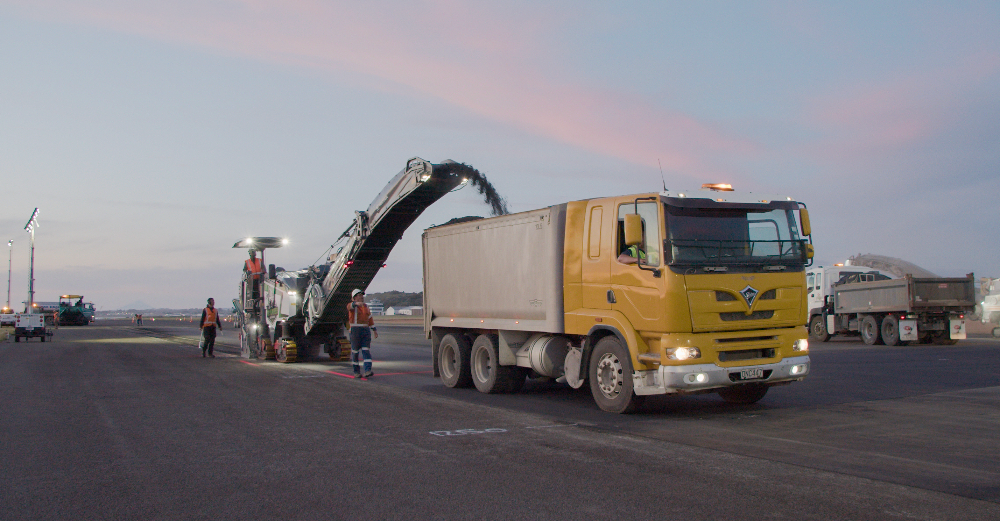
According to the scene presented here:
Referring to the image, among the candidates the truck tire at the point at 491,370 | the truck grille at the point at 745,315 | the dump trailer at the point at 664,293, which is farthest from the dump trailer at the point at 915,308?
the truck tire at the point at 491,370

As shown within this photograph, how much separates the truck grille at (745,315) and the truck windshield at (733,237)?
62 cm

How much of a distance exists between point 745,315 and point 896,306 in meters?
16.7

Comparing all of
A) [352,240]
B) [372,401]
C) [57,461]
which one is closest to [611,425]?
[372,401]

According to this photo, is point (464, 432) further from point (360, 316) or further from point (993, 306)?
point (993, 306)

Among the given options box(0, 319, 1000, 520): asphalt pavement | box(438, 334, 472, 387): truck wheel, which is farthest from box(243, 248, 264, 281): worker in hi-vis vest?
box(438, 334, 472, 387): truck wheel

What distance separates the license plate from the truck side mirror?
2.19 m

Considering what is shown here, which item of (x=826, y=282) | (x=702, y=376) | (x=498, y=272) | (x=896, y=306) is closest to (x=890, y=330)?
(x=896, y=306)

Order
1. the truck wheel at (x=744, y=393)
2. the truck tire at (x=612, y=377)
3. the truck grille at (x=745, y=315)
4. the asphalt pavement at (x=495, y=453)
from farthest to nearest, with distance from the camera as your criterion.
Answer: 1. the truck wheel at (x=744, y=393)
2. the truck tire at (x=612, y=377)
3. the truck grille at (x=745, y=315)
4. the asphalt pavement at (x=495, y=453)

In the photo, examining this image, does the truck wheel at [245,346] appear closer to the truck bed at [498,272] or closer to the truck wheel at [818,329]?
the truck bed at [498,272]

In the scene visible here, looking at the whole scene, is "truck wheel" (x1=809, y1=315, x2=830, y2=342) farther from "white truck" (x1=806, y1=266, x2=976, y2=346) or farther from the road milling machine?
the road milling machine

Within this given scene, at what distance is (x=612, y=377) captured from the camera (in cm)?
997

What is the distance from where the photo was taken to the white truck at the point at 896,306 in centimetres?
2286

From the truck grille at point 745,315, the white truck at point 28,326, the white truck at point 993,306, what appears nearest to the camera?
the truck grille at point 745,315

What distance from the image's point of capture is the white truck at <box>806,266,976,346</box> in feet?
75.0
